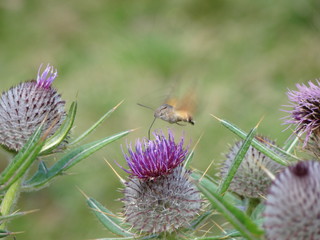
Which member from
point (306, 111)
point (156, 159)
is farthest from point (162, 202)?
point (306, 111)

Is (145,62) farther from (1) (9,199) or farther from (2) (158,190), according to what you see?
(1) (9,199)

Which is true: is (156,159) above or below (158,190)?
above

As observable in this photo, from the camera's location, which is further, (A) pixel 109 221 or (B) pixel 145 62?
(B) pixel 145 62

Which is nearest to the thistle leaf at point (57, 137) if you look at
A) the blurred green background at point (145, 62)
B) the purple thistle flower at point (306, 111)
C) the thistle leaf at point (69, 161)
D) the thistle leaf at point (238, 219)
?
the thistle leaf at point (69, 161)

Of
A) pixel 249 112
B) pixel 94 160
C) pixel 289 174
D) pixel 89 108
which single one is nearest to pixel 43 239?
pixel 94 160

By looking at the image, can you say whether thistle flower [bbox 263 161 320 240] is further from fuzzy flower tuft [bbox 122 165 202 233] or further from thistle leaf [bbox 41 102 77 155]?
thistle leaf [bbox 41 102 77 155]

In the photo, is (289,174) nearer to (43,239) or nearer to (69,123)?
(69,123)
